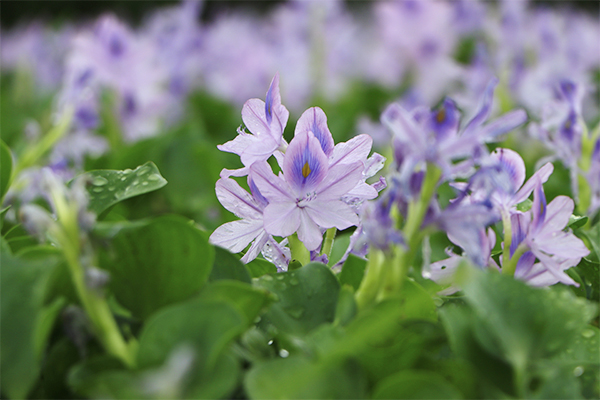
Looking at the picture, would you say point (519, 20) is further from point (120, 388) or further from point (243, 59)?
point (120, 388)

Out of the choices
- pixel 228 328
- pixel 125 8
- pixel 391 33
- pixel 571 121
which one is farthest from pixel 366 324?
pixel 125 8

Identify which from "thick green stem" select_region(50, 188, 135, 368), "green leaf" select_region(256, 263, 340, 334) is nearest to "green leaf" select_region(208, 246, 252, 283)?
"green leaf" select_region(256, 263, 340, 334)

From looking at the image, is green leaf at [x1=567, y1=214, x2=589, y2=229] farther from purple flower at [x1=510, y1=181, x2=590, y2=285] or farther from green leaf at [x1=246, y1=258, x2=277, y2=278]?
green leaf at [x1=246, y1=258, x2=277, y2=278]

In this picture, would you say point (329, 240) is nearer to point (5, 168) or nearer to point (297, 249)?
point (297, 249)

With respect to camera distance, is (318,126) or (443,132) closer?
(443,132)

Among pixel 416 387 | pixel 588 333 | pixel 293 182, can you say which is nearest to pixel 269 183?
pixel 293 182
